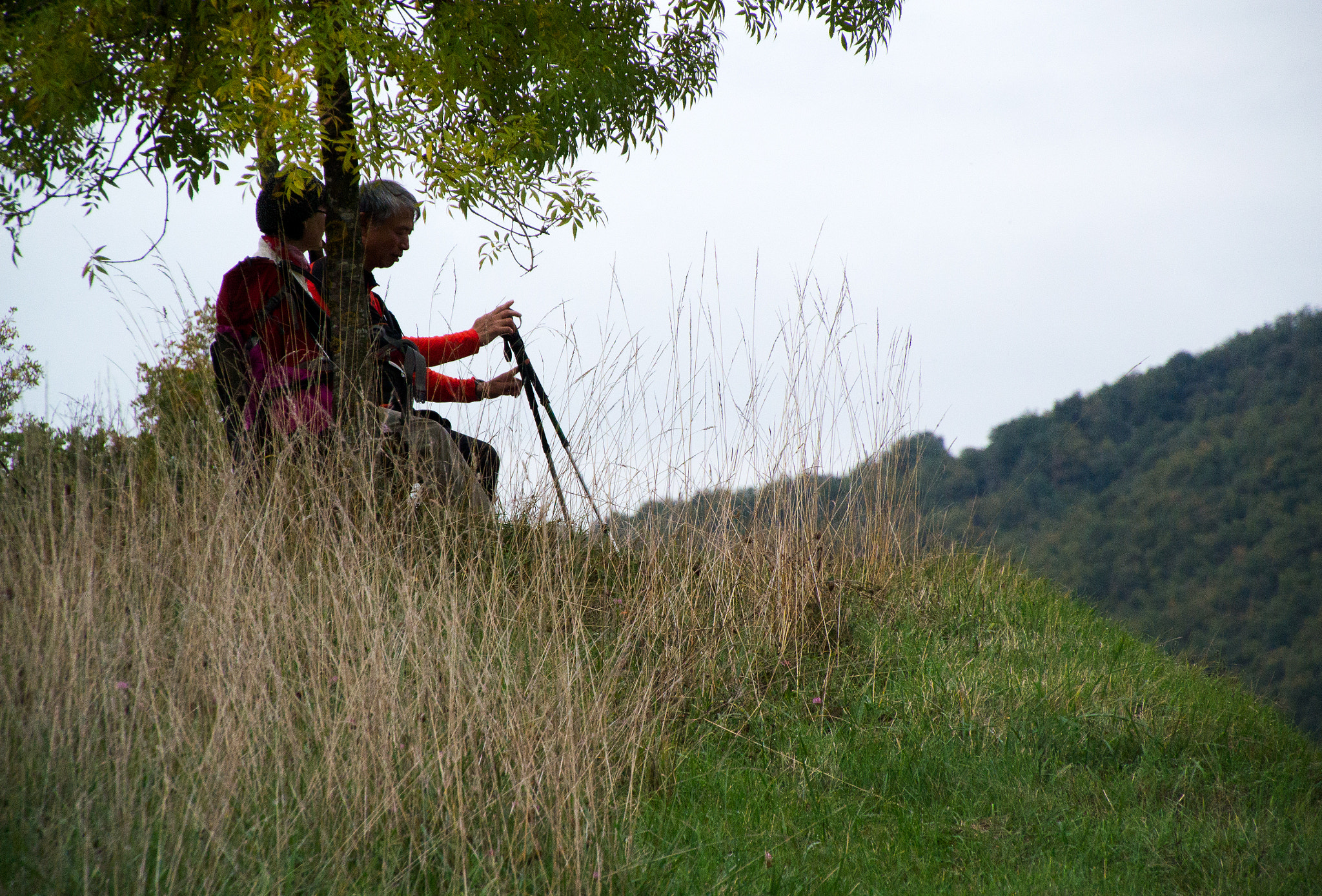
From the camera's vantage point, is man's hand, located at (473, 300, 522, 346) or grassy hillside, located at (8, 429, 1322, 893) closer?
grassy hillside, located at (8, 429, 1322, 893)

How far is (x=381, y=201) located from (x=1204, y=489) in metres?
26.7

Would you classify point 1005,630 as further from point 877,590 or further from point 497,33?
point 497,33

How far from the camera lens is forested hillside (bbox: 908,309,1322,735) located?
22266mm

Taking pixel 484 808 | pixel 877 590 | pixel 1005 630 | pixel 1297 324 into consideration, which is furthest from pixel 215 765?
A: pixel 1297 324

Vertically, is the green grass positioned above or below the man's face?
Result: below

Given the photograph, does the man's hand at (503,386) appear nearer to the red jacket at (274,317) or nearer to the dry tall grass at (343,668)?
the red jacket at (274,317)

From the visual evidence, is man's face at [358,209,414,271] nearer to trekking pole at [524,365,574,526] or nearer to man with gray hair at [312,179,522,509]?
man with gray hair at [312,179,522,509]

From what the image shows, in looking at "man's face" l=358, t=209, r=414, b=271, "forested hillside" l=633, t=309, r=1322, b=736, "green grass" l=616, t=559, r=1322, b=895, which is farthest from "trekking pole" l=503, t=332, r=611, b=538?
"forested hillside" l=633, t=309, r=1322, b=736

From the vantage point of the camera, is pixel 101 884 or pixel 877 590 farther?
pixel 877 590

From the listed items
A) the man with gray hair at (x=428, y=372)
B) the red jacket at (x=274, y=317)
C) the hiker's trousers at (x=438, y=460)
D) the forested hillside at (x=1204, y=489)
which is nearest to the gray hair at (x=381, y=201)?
the man with gray hair at (x=428, y=372)

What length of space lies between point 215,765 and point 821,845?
61.1 inches

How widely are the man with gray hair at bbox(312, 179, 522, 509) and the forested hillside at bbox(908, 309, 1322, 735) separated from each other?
1736 centimetres

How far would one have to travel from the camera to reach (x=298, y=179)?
286 centimetres

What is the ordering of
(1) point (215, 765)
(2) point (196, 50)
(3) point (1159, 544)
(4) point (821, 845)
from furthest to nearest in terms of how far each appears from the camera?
(3) point (1159, 544) → (2) point (196, 50) → (4) point (821, 845) → (1) point (215, 765)
